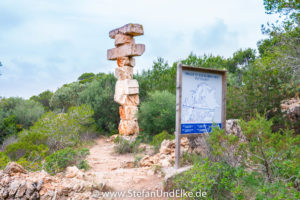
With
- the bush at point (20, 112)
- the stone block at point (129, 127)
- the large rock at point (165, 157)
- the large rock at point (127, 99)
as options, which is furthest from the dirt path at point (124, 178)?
the bush at point (20, 112)

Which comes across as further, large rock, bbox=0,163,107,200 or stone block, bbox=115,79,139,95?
stone block, bbox=115,79,139,95

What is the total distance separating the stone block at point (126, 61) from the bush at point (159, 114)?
5.62 ft

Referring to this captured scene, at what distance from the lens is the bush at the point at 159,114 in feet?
34.0

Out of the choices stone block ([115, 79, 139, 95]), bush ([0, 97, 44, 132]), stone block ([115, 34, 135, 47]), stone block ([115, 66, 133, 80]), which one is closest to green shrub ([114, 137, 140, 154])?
stone block ([115, 79, 139, 95])

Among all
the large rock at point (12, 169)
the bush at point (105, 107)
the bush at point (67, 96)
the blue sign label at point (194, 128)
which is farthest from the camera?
the bush at point (67, 96)

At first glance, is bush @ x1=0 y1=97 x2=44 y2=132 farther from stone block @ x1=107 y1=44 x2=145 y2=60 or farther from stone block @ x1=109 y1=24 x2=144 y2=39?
stone block @ x1=109 y1=24 x2=144 y2=39

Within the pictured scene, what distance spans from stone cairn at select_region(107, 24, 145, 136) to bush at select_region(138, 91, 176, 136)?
0.48 meters

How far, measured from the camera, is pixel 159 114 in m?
10.9

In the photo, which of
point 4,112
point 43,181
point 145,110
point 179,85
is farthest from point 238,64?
point 43,181

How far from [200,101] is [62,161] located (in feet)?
11.1

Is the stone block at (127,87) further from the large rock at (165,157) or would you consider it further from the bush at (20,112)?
the bush at (20,112)

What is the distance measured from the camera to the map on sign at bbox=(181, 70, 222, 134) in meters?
5.47

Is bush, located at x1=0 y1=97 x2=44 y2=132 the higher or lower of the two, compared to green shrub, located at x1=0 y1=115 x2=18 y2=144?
higher

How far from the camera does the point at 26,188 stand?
4.12 meters
